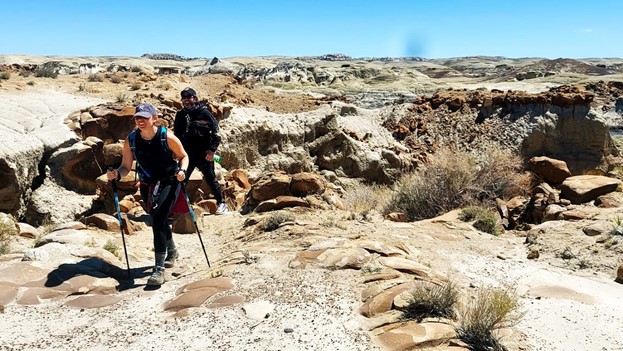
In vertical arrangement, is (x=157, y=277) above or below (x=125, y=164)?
below

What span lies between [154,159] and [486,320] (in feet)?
11.9

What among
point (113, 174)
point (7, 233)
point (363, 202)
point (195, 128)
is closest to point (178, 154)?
point (113, 174)

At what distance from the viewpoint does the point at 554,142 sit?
66.7 ft

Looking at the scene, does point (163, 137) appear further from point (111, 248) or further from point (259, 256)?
point (111, 248)

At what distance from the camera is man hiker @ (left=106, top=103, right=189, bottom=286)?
5.39 m

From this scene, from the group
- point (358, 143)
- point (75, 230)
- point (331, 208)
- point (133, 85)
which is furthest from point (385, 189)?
point (75, 230)

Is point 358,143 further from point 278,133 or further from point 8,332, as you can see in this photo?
point 8,332

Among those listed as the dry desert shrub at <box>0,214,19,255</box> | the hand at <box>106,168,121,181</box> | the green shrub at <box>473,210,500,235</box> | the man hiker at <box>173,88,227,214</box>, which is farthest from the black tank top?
the green shrub at <box>473,210,500,235</box>

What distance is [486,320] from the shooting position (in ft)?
13.2

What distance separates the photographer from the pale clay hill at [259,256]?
427 cm

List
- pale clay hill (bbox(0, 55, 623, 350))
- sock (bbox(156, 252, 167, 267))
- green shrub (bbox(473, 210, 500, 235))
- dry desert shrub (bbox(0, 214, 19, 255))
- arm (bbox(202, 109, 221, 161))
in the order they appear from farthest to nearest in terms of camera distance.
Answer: green shrub (bbox(473, 210, 500, 235)), arm (bbox(202, 109, 221, 161)), dry desert shrub (bbox(0, 214, 19, 255)), sock (bbox(156, 252, 167, 267)), pale clay hill (bbox(0, 55, 623, 350))

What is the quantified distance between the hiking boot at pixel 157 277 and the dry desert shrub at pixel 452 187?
6.73 meters

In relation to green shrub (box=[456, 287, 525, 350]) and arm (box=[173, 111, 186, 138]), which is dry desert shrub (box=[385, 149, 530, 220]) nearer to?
arm (box=[173, 111, 186, 138])

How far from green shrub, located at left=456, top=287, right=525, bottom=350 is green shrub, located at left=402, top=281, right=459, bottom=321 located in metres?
0.13
